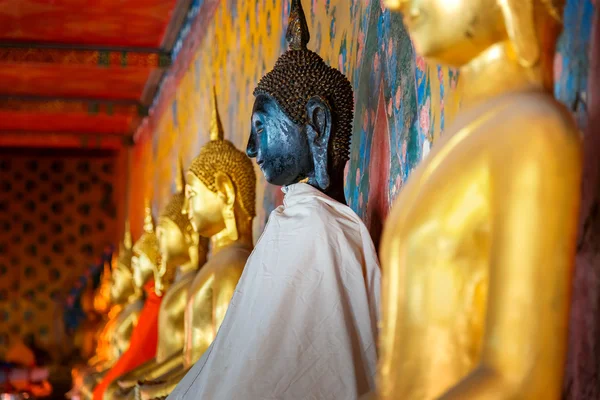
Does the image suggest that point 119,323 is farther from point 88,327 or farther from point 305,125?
point 88,327

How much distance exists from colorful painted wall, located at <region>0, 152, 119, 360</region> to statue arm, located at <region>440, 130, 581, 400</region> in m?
13.0

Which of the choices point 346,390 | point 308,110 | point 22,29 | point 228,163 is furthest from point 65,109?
point 346,390

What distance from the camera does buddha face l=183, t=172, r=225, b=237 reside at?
4.38 m

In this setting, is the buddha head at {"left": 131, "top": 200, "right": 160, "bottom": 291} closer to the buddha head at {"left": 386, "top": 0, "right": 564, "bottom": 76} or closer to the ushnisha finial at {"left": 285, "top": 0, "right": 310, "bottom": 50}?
the ushnisha finial at {"left": 285, "top": 0, "right": 310, "bottom": 50}

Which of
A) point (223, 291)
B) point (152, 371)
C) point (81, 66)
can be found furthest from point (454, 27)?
point (81, 66)

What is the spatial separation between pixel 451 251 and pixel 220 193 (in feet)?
9.09

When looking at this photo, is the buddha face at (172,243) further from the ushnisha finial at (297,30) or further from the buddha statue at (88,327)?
the buddha statue at (88,327)

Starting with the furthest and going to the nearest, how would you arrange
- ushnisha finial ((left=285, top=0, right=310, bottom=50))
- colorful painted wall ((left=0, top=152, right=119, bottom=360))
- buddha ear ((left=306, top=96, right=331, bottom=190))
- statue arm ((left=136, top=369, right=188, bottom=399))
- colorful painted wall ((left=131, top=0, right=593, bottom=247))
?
colorful painted wall ((left=0, top=152, right=119, bottom=360))
statue arm ((left=136, top=369, right=188, bottom=399))
ushnisha finial ((left=285, top=0, right=310, bottom=50))
buddha ear ((left=306, top=96, right=331, bottom=190))
colorful painted wall ((left=131, top=0, right=593, bottom=247))

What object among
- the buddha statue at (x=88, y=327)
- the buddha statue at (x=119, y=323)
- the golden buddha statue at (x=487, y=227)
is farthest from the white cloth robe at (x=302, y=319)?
the buddha statue at (x=88, y=327)

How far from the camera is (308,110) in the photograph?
3.25 meters

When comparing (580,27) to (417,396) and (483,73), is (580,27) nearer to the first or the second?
(483,73)

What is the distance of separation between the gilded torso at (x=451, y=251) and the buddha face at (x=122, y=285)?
681 centimetres

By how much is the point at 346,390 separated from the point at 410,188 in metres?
0.94

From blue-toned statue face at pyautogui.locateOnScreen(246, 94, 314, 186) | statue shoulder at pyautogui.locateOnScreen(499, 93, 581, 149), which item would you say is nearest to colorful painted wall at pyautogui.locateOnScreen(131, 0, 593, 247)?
blue-toned statue face at pyautogui.locateOnScreen(246, 94, 314, 186)
